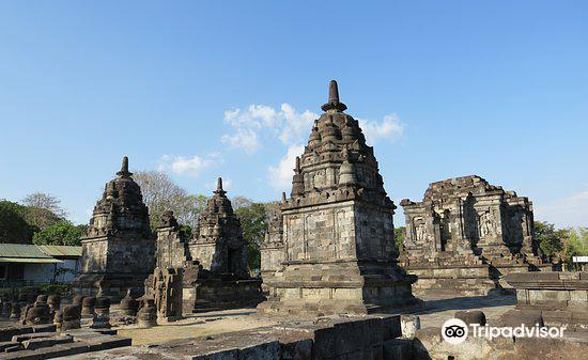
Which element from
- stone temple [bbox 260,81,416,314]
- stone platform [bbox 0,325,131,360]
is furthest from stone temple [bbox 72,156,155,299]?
stone platform [bbox 0,325,131,360]

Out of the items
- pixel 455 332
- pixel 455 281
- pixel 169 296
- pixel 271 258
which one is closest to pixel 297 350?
pixel 455 332

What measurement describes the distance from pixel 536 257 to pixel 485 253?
9.78 feet

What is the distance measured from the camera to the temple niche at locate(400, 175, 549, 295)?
23812 millimetres

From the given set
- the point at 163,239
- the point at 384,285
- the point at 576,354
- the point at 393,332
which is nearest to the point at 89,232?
the point at 163,239

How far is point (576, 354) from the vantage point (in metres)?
5.74

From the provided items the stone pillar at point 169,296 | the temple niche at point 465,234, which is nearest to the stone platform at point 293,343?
the stone pillar at point 169,296

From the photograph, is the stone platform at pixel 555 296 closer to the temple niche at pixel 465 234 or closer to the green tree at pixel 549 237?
the temple niche at pixel 465 234

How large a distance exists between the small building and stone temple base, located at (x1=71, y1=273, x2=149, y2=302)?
41.1 ft

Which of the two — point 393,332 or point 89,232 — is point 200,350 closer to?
point 393,332

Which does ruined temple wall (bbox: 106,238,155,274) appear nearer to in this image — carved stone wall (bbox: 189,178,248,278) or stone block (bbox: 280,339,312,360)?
carved stone wall (bbox: 189,178,248,278)

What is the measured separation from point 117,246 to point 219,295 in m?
8.32

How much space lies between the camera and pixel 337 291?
1396 centimetres

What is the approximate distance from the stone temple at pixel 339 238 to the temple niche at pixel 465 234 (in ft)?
29.9

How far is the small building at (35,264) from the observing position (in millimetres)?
34062
